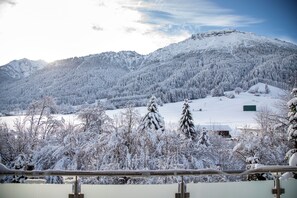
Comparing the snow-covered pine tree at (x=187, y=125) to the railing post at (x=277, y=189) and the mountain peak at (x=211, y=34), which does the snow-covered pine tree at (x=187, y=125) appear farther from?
the railing post at (x=277, y=189)

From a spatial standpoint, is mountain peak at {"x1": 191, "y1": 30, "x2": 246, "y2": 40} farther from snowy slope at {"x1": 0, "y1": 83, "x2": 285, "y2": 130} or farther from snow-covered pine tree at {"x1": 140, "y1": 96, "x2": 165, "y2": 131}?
snow-covered pine tree at {"x1": 140, "y1": 96, "x2": 165, "y2": 131}

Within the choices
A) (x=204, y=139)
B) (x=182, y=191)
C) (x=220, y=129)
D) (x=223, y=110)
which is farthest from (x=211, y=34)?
(x=182, y=191)

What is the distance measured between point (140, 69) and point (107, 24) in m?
26.6

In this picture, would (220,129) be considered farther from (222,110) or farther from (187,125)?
(222,110)

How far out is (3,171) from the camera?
214 centimetres

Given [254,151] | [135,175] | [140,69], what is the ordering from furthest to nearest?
[140,69] → [254,151] → [135,175]

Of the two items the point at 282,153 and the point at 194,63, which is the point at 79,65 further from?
the point at 282,153

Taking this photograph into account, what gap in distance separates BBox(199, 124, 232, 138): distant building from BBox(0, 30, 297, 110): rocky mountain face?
5.47 m

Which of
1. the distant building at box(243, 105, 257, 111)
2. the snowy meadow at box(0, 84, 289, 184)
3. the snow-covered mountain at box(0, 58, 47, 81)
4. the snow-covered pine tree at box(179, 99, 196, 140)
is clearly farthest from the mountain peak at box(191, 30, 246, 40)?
the snow-covered mountain at box(0, 58, 47, 81)

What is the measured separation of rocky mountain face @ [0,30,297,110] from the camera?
31.2 meters

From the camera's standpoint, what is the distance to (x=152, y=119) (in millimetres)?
19703

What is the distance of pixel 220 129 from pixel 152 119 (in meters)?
7.64

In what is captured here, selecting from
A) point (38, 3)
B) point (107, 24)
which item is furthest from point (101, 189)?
point (107, 24)

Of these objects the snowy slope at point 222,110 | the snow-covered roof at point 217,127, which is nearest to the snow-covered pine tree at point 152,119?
the snowy slope at point 222,110
